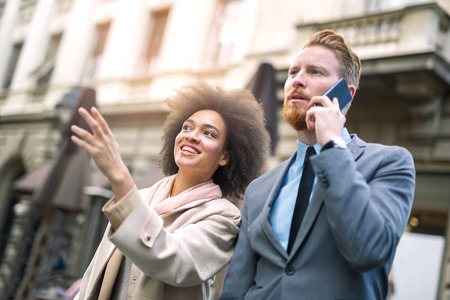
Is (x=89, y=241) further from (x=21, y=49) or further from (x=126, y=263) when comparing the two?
(x=21, y=49)

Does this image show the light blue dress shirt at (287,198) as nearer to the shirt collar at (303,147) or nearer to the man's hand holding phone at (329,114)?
the shirt collar at (303,147)

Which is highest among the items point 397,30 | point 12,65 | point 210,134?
point 12,65

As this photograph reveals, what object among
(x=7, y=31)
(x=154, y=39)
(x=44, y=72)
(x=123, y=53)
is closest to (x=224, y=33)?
(x=154, y=39)

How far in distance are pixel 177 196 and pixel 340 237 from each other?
0.97 m

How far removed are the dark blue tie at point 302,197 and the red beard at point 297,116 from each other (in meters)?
0.10

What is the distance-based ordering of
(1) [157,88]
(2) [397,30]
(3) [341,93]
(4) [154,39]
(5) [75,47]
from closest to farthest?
(3) [341,93]
(2) [397,30]
(1) [157,88]
(4) [154,39]
(5) [75,47]

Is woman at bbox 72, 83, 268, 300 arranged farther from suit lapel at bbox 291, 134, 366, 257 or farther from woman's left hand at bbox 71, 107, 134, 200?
suit lapel at bbox 291, 134, 366, 257

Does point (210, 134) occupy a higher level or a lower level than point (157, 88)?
lower

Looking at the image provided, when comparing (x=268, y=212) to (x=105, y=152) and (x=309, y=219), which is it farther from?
(x=105, y=152)

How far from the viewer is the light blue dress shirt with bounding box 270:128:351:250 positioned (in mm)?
1829

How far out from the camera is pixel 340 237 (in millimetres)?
1508

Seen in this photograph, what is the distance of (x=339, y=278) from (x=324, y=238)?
136 mm

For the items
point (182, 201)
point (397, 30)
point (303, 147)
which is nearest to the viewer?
point (303, 147)

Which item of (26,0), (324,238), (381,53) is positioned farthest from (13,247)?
(324,238)
